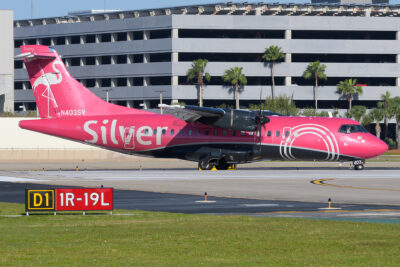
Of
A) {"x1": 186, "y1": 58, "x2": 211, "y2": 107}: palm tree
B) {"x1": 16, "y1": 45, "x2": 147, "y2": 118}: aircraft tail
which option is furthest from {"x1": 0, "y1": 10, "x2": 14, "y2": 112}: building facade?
{"x1": 16, "y1": 45, "x2": 147, "y2": 118}: aircraft tail

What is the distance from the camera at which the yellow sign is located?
24109mm

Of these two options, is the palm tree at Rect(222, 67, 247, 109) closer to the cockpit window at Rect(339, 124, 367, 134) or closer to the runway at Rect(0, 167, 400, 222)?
the cockpit window at Rect(339, 124, 367, 134)

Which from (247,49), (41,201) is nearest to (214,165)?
(41,201)

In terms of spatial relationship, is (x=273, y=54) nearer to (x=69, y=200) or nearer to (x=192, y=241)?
(x=69, y=200)

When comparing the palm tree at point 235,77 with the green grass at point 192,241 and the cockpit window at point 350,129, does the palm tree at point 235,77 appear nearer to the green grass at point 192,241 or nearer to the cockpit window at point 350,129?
the cockpit window at point 350,129

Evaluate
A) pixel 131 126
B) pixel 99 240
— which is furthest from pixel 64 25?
pixel 99 240

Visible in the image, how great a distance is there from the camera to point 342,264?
16000 mm

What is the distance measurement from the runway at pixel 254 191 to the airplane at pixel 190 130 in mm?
2845

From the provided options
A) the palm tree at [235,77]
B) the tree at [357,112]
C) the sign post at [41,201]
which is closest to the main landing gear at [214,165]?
the sign post at [41,201]

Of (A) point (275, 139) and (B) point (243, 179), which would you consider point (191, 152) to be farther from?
(B) point (243, 179)

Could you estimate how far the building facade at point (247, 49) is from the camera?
432 ft

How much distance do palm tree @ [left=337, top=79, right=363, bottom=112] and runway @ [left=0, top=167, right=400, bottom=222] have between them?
85.3 m

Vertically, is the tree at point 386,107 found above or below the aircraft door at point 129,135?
above

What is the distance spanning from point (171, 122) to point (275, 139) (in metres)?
6.98
